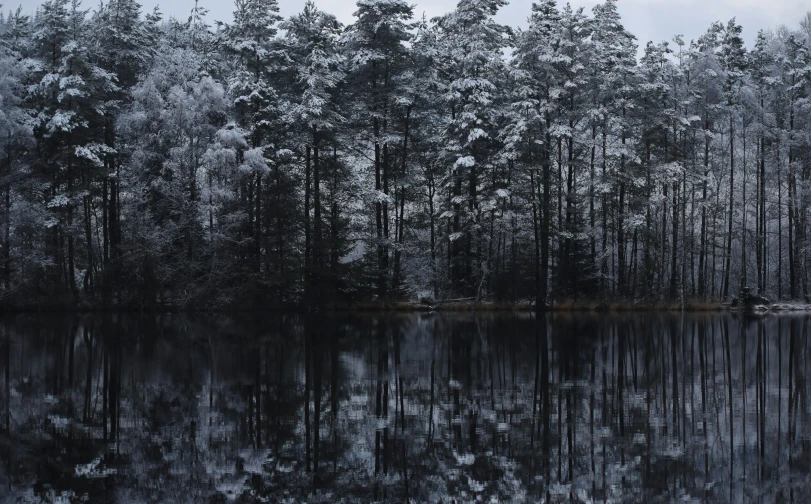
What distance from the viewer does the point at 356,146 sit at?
150ft

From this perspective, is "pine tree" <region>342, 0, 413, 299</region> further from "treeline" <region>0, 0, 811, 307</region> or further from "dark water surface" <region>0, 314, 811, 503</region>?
"dark water surface" <region>0, 314, 811, 503</region>

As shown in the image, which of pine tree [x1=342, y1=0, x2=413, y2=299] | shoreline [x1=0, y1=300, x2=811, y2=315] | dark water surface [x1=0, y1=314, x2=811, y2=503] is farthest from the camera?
pine tree [x1=342, y1=0, x2=413, y2=299]

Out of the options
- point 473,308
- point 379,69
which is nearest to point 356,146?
point 379,69

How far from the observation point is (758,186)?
A: 4884 cm

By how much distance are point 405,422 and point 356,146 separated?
3611 cm

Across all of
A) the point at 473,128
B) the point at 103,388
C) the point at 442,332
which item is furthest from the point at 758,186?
the point at 103,388

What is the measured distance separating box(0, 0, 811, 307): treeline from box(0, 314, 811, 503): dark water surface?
1763cm

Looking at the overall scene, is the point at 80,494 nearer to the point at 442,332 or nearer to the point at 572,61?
the point at 442,332

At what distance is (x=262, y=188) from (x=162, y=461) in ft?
113

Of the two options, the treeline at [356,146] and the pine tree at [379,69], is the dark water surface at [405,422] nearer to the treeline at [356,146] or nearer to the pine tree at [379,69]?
the treeline at [356,146]

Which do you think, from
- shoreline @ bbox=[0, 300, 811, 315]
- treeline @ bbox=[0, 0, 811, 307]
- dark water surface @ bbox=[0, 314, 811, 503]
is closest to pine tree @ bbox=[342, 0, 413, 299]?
treeline @ bbox=[0, 0, 811, 307]

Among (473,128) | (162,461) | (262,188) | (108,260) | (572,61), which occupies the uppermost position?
(572,61)

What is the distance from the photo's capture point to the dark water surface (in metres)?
7.77

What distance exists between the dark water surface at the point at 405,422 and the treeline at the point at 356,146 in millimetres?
17633
